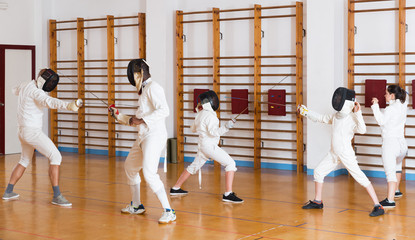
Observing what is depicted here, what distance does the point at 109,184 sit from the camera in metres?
7.82

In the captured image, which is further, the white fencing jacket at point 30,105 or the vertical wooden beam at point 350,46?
the vertical wooden beam at point 350,46

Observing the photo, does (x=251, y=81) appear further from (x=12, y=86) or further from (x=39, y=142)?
(x=12, y=86)

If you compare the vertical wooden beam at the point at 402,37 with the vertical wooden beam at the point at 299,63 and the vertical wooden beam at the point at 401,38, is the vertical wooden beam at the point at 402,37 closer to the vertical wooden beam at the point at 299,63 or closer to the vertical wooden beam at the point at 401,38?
the vertical wooden beam at the point at 401,38

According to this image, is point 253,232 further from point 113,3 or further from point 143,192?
point 113,3

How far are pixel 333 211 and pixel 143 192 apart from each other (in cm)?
233

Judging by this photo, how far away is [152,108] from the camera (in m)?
5.54

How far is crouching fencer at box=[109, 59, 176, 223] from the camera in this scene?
5.41 metres

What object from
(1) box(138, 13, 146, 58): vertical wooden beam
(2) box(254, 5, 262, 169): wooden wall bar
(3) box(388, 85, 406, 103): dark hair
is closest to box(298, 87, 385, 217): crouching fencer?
(3) box(388, 85, 406, 103): dark hair

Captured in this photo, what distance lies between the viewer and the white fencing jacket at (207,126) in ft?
21.7

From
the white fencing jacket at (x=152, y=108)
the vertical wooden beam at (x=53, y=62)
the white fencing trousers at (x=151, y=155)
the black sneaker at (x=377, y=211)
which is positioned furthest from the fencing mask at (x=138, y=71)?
the vertical wooden beam at (x=53, y=62)

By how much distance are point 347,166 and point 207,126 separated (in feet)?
5.40

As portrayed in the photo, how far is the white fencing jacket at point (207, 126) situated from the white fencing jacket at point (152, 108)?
3.89 feet

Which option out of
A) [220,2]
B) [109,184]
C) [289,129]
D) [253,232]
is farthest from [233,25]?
[253,232]

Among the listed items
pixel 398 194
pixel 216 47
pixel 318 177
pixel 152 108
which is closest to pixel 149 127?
pixel 152 108
